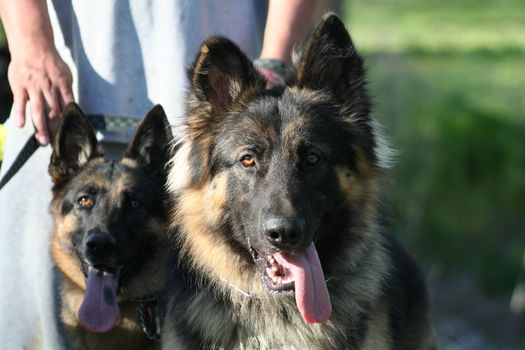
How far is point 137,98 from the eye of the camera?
5.11m

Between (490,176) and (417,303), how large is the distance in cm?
739

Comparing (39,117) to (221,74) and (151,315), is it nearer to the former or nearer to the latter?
(221,74)

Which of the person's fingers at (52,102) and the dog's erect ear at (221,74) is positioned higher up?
the dog's erect ear at (221,74)

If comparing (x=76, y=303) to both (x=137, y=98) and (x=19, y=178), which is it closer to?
(x=19, y=178)

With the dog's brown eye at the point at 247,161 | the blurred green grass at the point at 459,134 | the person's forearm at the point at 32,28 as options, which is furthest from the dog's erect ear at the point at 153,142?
the blurred green grass at the point at 459,134

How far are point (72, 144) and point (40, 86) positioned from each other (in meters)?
0.66

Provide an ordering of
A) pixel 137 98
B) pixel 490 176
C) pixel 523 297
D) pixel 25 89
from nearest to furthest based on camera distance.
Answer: pixel 25 89
pixel 137 98
pixel 523 297
pixel 490 176

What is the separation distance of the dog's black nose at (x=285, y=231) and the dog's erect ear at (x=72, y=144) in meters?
1.54

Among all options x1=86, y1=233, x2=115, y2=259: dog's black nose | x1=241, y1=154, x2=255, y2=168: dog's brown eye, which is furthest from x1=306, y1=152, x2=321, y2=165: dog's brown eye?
x1=86, y1=233, x2=115, y2=259: dog's black nose

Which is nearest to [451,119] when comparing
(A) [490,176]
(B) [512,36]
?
(A) [490,176]

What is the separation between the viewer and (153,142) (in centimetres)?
533

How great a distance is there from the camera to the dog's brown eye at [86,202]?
17.3 ft

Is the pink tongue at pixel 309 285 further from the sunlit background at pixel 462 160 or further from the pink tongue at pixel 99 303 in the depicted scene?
the sunlit background at pixel 462 160

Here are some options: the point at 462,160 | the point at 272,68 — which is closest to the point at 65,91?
the point at 272,68
